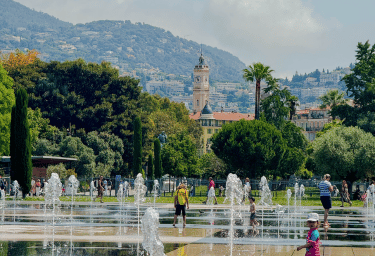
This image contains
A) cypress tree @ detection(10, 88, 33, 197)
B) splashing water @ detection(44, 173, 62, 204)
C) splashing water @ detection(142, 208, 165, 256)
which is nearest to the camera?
splashing water @ detection(142, 208, 165, 256)

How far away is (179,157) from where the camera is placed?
81.6m

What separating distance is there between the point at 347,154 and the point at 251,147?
1127cm

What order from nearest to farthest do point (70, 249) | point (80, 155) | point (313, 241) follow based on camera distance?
point (313, 241)
point (70, 249)
point (80, 155)

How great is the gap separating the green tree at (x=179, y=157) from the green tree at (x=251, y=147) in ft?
58.8

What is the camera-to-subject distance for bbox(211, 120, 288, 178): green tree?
199ft

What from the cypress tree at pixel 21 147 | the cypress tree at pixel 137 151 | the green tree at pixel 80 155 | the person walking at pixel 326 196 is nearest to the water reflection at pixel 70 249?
the person walking at pixel 326 196

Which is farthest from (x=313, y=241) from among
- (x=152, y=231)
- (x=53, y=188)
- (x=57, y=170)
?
(x=57, y=170)

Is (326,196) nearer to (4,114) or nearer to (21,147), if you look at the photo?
(21,147)

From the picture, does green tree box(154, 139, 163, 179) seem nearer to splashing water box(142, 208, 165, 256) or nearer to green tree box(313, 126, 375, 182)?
green tree box(313, 126, 375, 182)

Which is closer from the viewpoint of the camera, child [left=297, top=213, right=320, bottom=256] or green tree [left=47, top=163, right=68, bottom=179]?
child [left=297, top=213, right=320, bottom=256]

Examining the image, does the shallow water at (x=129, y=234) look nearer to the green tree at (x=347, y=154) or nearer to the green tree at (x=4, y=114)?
the green tree at (x=347, y=154)

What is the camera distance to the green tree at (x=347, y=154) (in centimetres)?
5131

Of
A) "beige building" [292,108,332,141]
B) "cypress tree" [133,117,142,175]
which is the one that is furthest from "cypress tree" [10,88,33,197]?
"beige building" [292,108,332,141]

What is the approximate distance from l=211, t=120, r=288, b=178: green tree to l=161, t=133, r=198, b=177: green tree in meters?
17.9
